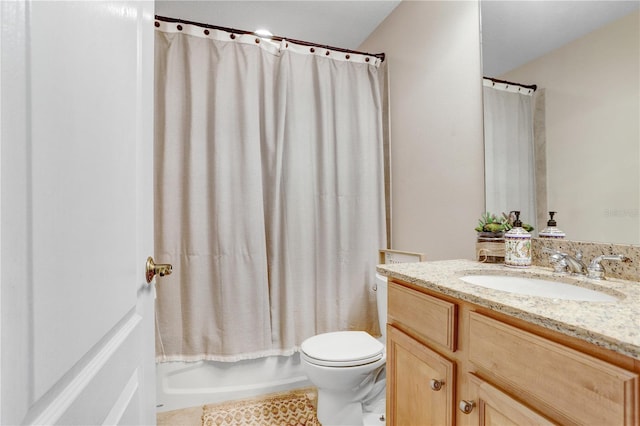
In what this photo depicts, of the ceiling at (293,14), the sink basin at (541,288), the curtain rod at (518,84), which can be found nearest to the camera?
the sink basin at (541,288)

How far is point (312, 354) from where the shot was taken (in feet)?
5.26

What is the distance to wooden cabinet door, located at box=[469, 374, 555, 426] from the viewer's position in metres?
0.68

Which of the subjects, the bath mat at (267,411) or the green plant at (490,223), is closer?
the green plant at (490,223)

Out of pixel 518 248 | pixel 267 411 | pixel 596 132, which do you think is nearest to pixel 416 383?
pixel 518 248

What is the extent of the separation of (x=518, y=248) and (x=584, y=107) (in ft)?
1.73

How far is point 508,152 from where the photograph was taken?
144 centimetres

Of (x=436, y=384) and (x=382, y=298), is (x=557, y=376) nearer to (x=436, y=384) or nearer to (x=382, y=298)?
(x=436, y=384)

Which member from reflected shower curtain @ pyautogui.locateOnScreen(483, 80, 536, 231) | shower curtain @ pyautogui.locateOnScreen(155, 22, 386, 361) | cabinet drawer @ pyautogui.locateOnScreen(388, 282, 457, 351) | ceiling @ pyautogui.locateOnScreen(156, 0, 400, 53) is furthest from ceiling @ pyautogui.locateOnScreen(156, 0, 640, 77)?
cabinet drawer @ pyautogui.locateOnScreen(388, 282, 457, 351)

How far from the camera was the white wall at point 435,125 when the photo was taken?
1630 millimetres

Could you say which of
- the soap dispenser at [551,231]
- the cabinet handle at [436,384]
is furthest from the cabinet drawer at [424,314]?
the soap dispenser at [551,231]

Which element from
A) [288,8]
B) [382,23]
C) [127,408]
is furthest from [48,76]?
[382,23]

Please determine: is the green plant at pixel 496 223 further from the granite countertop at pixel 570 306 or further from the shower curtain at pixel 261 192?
the shower curtain at pixel 261 192

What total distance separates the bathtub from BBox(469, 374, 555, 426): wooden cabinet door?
1444 millimetres

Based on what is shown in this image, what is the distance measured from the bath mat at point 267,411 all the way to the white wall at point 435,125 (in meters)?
1.12
